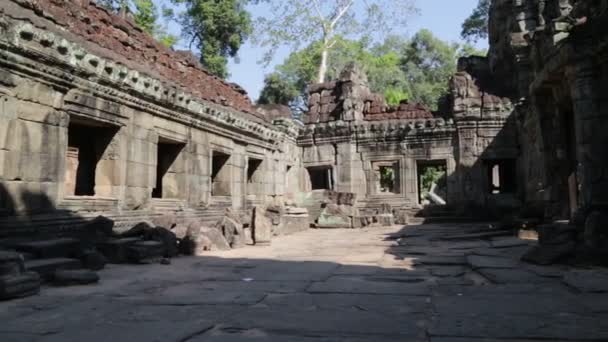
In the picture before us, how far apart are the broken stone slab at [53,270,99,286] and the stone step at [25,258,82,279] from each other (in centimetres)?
11

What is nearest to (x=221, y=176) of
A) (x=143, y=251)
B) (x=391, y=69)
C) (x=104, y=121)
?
(x=104, y=121)

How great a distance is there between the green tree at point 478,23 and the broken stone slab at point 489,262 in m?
30.8

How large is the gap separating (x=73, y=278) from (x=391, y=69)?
33.9m

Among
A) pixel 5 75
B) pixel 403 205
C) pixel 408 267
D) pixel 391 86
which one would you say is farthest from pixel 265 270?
pixel 391 86

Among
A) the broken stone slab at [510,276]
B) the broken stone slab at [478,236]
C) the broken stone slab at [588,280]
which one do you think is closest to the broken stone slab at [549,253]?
the broken stone slab at [588,280]

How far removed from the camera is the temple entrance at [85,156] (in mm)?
7652

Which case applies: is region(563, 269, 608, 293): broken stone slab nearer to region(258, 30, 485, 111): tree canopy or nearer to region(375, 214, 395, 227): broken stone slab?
region(375, 214, 395, 227): broken stone slab

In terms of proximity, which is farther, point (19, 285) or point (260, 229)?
point (260, 229)

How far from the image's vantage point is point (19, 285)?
3922 millimetres

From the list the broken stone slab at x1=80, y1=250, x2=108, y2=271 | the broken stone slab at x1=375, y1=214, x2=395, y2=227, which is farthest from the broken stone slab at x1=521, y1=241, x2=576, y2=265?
the broken stone slab at x1=375, y1=214, x2=395, y2=227

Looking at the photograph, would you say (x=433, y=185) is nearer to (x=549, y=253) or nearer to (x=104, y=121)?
(x=549, y=253)

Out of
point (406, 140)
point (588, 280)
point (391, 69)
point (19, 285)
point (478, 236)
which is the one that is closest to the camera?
point (19, 285)

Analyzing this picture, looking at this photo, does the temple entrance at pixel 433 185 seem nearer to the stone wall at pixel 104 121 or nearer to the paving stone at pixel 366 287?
the stone wall at pixel 104 121

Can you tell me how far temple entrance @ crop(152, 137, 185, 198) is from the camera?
941 cm
